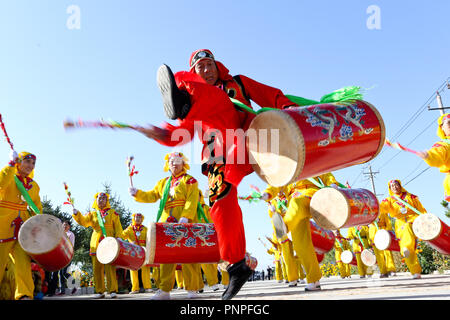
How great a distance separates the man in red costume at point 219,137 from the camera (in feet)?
7.65

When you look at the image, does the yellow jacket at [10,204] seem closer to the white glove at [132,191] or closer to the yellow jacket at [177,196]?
the white glove at [132,191]

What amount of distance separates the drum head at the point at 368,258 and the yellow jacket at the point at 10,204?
8.12 metres

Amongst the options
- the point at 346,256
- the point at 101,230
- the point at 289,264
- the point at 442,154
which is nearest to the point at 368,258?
the point at 346,256

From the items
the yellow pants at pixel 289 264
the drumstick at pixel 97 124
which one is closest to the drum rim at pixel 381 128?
the drumstick at pixel 97 124

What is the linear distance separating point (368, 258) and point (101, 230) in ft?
21.8

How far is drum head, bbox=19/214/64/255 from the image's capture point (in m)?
4.09

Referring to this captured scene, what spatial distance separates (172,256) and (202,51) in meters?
2.21

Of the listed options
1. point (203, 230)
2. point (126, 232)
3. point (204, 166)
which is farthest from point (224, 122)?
point (126, 232)

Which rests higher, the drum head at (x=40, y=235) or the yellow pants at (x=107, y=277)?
the drum head at (x=40, y=235)

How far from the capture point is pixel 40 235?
13.6 ft

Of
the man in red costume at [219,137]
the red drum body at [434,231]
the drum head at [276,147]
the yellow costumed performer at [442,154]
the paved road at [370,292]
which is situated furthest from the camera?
the red drum body at [434,231]

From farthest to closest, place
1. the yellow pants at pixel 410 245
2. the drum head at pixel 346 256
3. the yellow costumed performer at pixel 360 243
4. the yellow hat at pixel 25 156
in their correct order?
the drum head at pixel 346 256, the yellow costumed performer at pixel 360 243, the yellow pants at pixel 410 245, the yellow hat at pixel 25 156

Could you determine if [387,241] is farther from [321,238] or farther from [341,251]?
[341,251]

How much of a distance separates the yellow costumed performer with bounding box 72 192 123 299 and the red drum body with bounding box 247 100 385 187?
18.4ft
